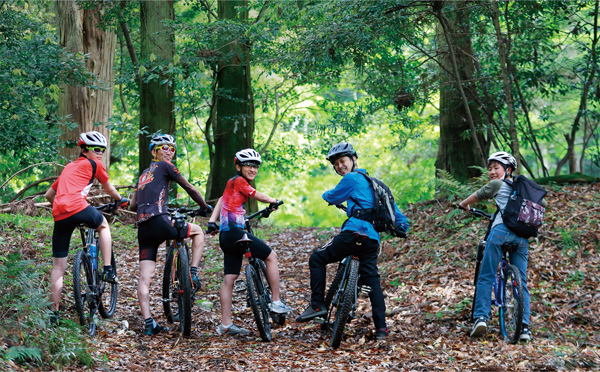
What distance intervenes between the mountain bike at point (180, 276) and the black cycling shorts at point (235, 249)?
433 mm

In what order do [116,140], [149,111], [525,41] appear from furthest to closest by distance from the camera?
[116,140] → [149,111] → [525,41]

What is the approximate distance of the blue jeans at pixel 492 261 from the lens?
19.4 ft

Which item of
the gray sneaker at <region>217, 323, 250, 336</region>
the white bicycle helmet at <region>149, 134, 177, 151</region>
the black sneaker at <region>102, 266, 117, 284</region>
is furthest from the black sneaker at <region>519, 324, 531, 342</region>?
the black sneaker at <region>102, 266, 117, 284</region>

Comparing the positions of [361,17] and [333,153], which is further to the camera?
[361,17]

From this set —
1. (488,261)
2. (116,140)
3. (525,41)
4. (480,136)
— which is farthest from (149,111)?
(488,261)

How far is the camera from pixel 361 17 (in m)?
10.3

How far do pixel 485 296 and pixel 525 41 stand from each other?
26.2 feet

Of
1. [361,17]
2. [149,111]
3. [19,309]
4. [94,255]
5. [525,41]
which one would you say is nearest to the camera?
[19,309]

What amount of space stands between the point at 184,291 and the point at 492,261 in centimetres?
336

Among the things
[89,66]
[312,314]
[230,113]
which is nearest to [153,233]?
[312,314]

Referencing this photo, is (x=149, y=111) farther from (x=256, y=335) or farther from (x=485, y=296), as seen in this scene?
(x=485, y=296)

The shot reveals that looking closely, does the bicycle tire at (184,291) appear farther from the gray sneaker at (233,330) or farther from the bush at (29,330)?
the bush at (29,330)

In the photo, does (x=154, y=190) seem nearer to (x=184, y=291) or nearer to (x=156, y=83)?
(x=184, y=291)

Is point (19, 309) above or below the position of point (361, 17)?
below
